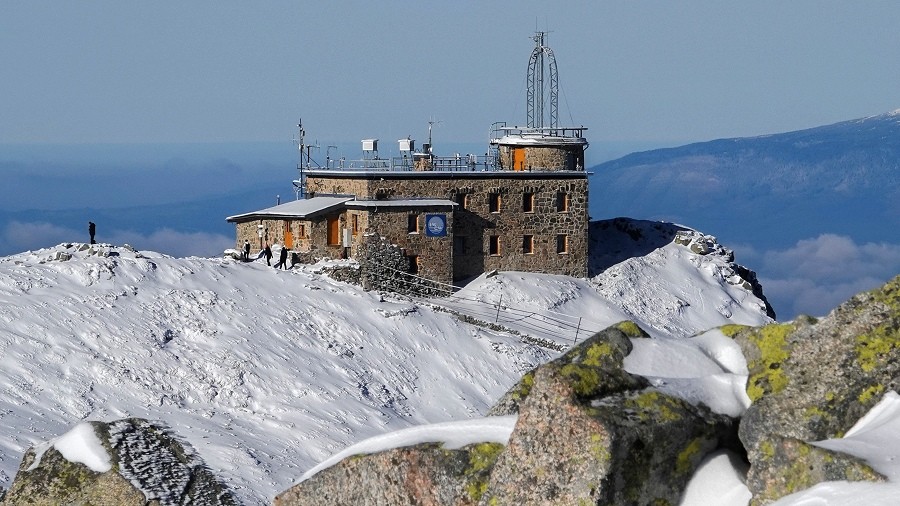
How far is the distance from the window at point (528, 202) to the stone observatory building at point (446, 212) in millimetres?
41

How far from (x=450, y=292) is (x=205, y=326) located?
13452 millimetres

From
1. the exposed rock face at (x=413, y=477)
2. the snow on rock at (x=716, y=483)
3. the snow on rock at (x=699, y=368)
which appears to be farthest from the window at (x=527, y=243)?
the snow on rock at (x=716, y=483)

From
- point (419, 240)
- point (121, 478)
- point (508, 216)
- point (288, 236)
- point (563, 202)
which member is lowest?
point (419, 240)

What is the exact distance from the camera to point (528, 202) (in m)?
54.1

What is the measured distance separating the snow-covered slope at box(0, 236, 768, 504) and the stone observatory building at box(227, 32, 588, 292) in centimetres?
327

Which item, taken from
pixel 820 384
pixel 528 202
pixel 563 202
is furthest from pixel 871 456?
pixel 563 202

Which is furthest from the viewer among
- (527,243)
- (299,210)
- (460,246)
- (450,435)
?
(527,243)

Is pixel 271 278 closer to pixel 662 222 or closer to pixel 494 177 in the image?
pixel 494 177

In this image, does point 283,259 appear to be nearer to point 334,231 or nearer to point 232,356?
point 334,231

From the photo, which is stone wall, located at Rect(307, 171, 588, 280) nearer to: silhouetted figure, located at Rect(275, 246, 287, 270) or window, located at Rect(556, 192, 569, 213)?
window, located at Rect(556, 192, 569, 213)

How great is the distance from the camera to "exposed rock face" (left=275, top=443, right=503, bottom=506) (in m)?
10.4

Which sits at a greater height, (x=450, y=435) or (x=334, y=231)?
(x=450, y=435)

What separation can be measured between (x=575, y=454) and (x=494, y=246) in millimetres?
43980

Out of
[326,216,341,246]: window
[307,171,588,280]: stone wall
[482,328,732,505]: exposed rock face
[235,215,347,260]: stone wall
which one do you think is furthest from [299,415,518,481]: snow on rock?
[307,171,588,280]: stone wall
